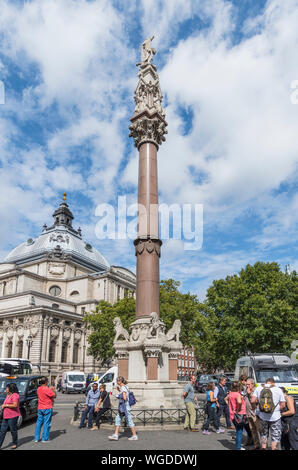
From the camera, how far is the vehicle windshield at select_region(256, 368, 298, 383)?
1714 centimetres

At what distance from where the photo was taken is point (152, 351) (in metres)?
15.3

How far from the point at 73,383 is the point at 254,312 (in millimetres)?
23065

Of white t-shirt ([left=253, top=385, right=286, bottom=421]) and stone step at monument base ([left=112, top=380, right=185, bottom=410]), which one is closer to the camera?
white t-shirt ([left=253, top=385, right=286, bottom=421])

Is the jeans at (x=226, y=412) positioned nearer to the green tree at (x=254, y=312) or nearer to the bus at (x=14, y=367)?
the green tree at (x=254, y=312)

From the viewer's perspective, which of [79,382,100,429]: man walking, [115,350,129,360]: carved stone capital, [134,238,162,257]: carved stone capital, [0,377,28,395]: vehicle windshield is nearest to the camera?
[79,382,100,429]: man walking

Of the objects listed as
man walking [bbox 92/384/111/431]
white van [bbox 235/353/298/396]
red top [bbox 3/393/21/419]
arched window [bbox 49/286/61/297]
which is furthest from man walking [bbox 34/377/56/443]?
arched window [bbox 49/286/61/297]

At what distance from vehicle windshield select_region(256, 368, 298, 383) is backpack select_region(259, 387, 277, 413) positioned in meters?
9.69

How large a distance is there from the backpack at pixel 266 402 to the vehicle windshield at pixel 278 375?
381 inches

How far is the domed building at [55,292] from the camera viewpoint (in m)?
66.2

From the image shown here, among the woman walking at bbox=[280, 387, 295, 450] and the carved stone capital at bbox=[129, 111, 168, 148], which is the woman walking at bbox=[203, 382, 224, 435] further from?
the carved stone capital at bbox=[129, 111, 168, 148]

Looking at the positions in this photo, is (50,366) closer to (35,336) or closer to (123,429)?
(35,336)

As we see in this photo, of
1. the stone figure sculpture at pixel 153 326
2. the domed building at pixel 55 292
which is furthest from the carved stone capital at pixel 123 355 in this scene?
the domed building at pixel 55 292

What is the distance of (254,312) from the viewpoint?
1416 inches
